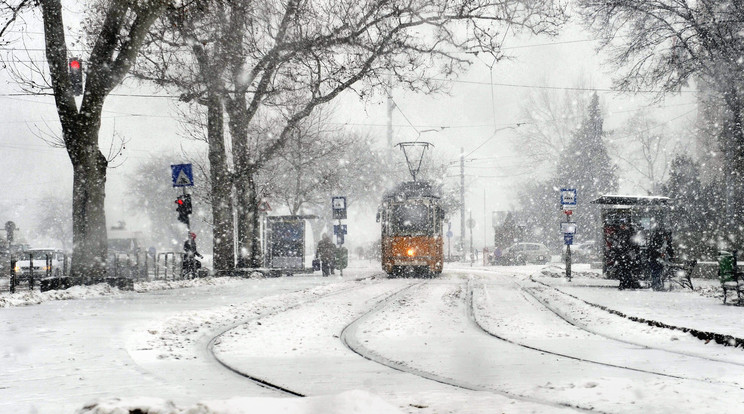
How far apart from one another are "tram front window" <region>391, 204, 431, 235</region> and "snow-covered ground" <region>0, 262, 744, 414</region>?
13.2 m

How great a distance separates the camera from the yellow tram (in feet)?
91.6

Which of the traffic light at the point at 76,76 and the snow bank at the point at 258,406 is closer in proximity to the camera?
the snow bank at the point at 258,406

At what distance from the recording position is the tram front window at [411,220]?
2794 centimetres

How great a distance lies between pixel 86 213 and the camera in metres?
17.1

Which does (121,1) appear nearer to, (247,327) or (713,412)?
(247,327)

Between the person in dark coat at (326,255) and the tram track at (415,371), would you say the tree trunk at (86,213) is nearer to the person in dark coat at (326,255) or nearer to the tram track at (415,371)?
the tram track at (415,371)

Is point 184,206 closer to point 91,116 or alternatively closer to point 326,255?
point 91,116

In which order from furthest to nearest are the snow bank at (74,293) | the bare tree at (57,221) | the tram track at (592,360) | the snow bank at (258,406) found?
the bare tree at (57,221), the snow bank at (74,293), the tram track at (592,360), the snow bank at (258,406)

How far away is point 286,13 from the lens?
2352 cm

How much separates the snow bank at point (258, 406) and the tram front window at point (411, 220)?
23.4m

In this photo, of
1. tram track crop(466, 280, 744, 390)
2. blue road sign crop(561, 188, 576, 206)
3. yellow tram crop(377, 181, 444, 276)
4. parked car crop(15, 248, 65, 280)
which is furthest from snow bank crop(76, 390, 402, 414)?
parked car crop(15, 248, 65, 280)

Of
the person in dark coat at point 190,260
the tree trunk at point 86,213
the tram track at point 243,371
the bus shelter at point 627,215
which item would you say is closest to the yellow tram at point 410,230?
the bus shelter at point 627,215

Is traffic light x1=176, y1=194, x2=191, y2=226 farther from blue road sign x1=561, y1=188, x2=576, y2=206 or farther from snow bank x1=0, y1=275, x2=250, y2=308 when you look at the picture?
blue road sign x1=561, y1=188, x2=576, y2=206

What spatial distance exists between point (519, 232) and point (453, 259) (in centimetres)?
657
